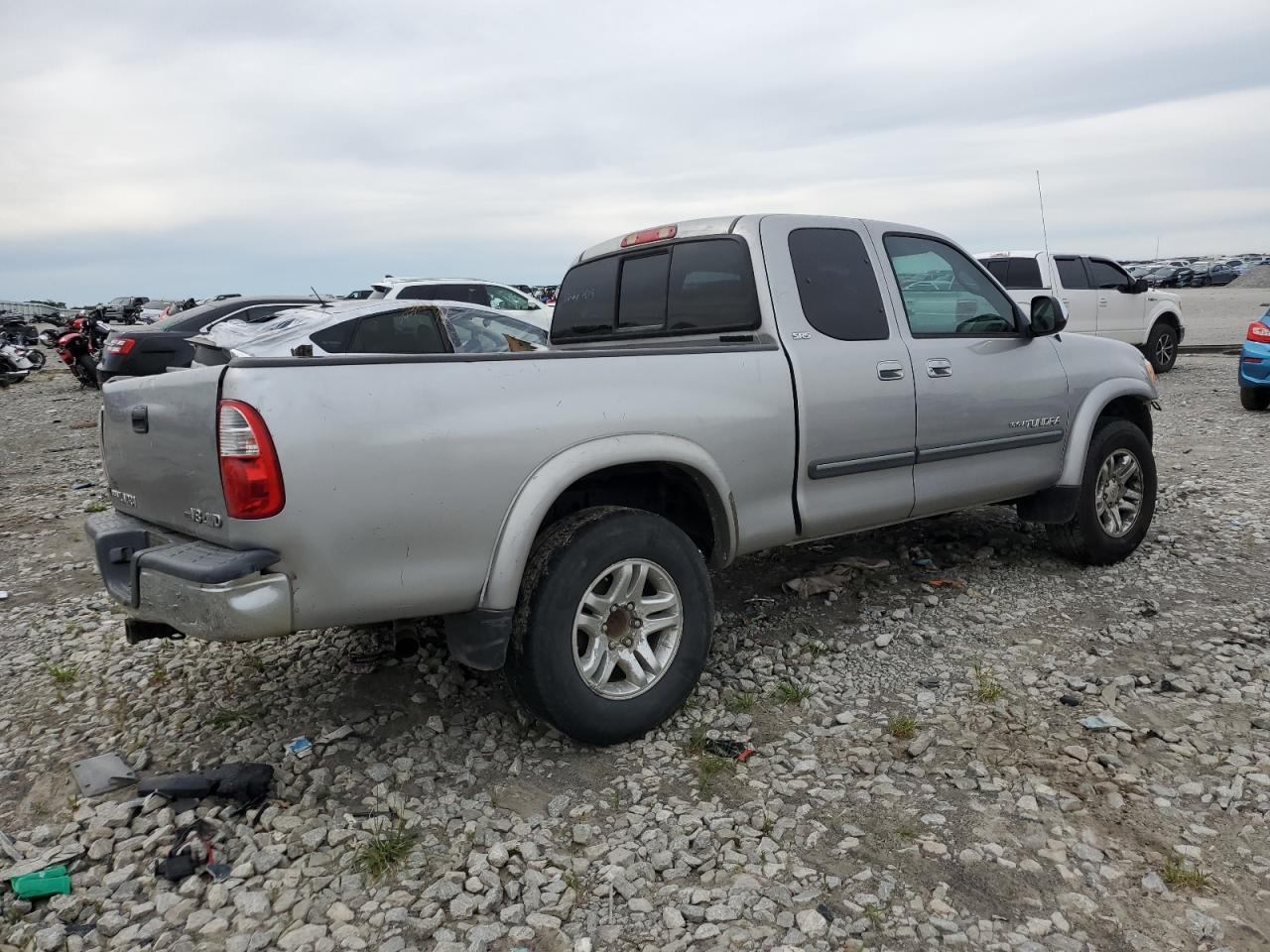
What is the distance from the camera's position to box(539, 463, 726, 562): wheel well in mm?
3600

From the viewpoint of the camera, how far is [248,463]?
277 cm

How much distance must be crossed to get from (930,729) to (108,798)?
304cm

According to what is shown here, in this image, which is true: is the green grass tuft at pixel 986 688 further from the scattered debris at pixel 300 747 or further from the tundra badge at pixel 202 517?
the tundra badge at pixel 202 517

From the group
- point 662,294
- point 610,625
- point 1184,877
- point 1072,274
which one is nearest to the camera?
point 1184,877

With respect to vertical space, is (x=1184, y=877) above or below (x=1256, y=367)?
below

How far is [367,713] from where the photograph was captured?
3.91m

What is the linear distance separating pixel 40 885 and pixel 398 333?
22.4 feet

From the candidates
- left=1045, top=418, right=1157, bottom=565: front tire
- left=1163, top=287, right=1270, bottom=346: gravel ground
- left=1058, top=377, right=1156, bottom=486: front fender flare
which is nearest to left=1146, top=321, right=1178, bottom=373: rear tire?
left=1163, top=287, right=1270, bottom=346: gravel ground

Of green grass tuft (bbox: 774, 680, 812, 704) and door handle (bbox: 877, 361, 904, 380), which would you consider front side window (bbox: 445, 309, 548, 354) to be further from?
green grass tuft (bbox: 774, 680, 812, 704)

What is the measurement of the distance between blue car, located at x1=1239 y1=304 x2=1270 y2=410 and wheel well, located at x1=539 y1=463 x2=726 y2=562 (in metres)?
9.59

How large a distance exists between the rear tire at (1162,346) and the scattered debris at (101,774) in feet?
50.2

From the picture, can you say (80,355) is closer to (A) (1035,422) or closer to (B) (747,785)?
(A) (1035,422)

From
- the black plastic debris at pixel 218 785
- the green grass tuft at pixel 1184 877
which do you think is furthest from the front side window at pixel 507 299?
the green grass tuft at pixel 1184 877

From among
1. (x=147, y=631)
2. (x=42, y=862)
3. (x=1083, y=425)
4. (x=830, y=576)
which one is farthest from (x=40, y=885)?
(x=1083, y=425)
